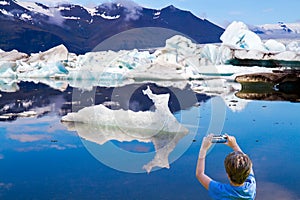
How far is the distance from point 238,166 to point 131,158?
109 inches

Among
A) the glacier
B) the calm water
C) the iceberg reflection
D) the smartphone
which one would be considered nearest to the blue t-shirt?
the smartphone

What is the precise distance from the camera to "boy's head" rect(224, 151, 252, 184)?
1.22 metres

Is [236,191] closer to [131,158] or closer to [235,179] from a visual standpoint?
[235,179]

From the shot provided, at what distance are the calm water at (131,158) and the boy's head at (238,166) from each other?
5.58ft

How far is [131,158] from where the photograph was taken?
12.9ft

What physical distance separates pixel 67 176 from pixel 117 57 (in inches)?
438

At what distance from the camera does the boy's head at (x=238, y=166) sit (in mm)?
1222

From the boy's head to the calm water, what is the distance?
170 centimetres

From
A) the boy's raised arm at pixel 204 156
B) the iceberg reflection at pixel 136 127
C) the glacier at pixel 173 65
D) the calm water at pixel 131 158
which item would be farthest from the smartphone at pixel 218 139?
the glacier at pixel 173 65

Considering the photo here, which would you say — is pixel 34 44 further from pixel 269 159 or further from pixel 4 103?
pixel 269 159

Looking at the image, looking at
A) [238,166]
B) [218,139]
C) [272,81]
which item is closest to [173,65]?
[272,81]

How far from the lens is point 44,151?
13.7ft

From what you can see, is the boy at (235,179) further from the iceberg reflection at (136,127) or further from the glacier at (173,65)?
the glacier at (173,65)

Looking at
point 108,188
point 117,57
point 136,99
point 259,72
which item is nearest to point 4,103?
point 136,99
